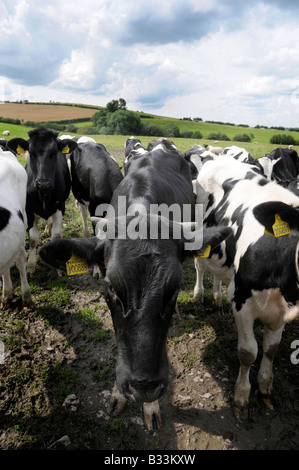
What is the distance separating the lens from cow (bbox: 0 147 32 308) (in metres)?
3.69

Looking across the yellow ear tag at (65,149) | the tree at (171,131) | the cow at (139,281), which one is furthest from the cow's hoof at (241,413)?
the tree at (171,131)

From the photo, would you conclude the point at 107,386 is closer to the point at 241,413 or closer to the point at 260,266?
the point at 241,413

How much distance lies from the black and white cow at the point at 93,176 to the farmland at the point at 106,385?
2.10 metres

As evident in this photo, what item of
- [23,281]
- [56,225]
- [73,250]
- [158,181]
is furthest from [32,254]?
[73,250]

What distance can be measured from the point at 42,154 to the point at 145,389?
487 centimetres

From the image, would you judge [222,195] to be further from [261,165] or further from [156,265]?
[261,165]

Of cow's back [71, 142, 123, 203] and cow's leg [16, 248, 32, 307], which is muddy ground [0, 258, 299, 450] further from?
cow's back [71, 142, 123, 203]

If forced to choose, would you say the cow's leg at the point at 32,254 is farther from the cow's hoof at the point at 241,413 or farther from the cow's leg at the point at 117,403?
the cow's hoof at the point at 241,413

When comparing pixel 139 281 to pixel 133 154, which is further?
pixel 133 154

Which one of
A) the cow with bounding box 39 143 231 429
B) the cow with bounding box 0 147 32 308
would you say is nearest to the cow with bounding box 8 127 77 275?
the cow with bounding box 0 147 32 308

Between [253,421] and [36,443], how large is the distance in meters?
2.27

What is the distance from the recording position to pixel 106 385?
371 cm
